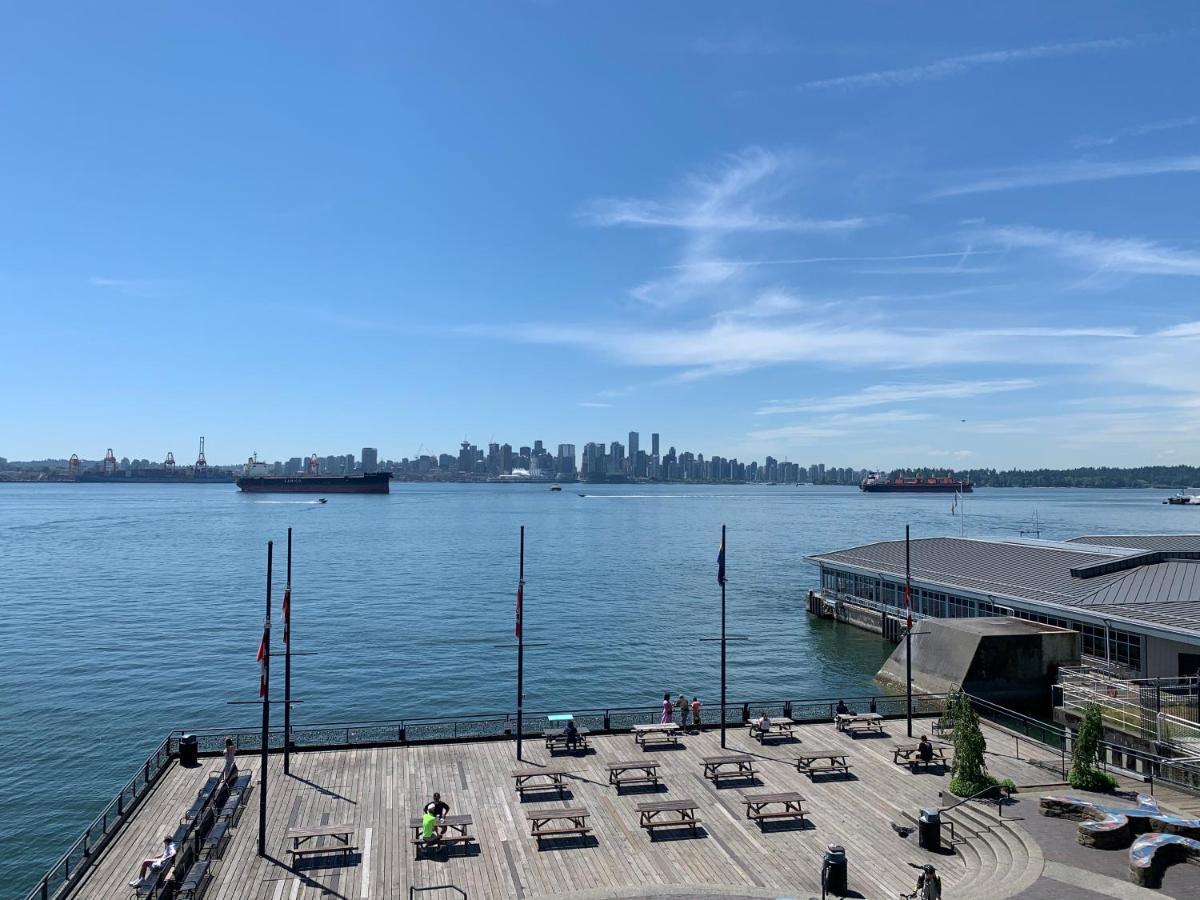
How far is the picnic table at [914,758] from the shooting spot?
26344 millimetres

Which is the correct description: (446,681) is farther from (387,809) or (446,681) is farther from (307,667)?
(387,809)

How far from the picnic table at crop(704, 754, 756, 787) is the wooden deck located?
0.34 meters

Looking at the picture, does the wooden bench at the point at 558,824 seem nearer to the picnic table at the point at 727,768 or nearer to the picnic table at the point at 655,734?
the picnic table at the point at 727,768

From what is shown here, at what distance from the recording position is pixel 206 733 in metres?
37.8

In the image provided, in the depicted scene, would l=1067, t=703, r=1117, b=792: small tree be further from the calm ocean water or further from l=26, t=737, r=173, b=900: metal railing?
l=26, t=737, r=173, b=900: metal railing

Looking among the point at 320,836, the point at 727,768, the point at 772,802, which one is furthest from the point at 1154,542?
the point at 320,836

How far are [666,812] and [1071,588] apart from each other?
3201cm

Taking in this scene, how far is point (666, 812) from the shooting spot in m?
22.3

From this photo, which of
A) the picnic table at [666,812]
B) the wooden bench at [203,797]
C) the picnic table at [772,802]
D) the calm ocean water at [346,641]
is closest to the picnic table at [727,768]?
the picnic table at [772,802]

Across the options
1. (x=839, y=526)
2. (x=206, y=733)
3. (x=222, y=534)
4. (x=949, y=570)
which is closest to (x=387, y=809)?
(x=206, y=733)

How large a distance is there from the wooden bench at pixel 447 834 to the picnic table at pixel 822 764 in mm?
10456

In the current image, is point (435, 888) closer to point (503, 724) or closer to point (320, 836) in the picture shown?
point (320, 836)

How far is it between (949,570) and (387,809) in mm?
43493

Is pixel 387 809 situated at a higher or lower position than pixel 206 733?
higher
